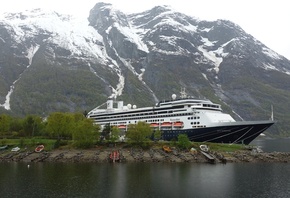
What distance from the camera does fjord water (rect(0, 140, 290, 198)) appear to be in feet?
163

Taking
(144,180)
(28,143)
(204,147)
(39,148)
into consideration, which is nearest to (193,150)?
(204,147)

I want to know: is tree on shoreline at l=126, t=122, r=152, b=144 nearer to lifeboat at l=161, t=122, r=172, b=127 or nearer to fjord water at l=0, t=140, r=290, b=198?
lifeboat at l=161, t=122, r=172, b=127

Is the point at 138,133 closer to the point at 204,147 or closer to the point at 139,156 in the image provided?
the point at 139,156

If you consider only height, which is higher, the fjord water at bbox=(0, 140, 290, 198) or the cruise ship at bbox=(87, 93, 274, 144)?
the cruise ship at bbox=(87, 93, 274, 144)

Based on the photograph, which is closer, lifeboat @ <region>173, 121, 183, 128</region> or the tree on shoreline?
the tree on shoreline

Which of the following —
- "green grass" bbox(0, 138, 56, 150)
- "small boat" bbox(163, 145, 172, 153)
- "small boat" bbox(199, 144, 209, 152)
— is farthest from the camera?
"green grass" bbox(0, 138, 56, 150)

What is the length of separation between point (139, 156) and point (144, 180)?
29.2 m

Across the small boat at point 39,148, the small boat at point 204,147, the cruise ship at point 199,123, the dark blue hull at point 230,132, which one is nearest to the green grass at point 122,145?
the small boat at point 204,147

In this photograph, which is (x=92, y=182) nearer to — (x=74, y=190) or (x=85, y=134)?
(x=74, y=190)

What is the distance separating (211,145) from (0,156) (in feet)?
211

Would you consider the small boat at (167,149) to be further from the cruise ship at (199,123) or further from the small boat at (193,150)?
the cruise ship at (199,123)

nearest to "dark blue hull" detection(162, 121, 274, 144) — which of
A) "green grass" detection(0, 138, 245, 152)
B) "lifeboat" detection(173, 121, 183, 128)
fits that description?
"lifeboat" detection(173, 121, 183, 128)

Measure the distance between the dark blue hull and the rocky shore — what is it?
9686 millimetres

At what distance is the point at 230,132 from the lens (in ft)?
343
